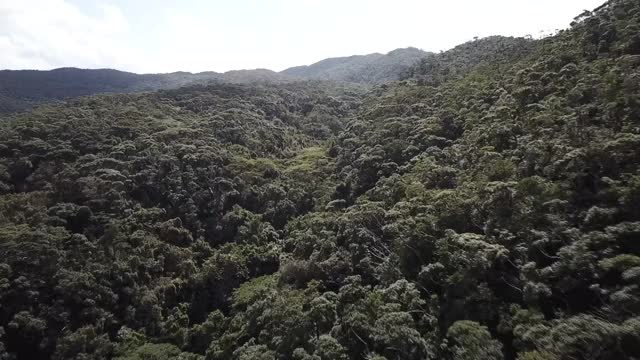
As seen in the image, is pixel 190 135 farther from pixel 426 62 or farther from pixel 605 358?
pixel 426 62

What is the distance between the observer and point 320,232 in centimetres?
6234

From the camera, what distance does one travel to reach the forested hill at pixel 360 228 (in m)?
33.3

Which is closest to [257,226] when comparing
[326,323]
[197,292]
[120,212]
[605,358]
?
[197,292]

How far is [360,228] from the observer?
55094 millimetres

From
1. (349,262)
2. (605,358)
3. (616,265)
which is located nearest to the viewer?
(605,358)

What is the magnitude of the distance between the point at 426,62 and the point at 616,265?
497ft

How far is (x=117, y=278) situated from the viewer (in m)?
59.6

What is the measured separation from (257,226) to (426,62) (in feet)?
391

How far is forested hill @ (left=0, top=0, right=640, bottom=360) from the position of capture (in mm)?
33344

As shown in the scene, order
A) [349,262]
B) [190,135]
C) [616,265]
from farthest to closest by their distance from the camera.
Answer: [190,135] < [349,262] < [616,265]

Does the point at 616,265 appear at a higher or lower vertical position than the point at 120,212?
higher

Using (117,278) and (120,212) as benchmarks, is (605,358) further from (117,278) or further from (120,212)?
(120,212)

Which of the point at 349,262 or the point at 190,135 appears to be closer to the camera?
the point at 349,262

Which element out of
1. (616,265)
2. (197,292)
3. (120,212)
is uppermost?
(616,265)
